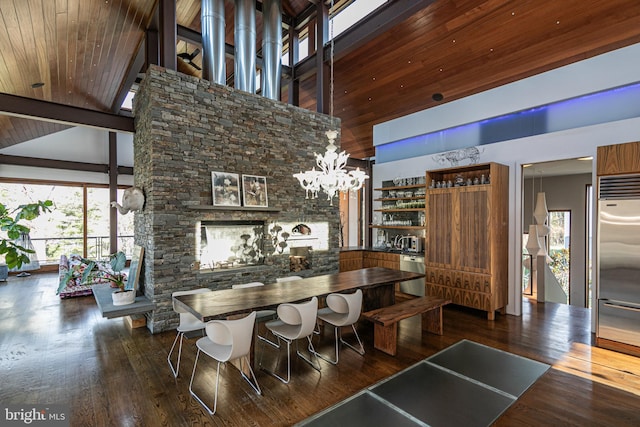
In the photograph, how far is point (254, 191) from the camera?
525 centimetres

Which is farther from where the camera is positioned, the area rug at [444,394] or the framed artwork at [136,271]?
the framed artwork at [136,271]

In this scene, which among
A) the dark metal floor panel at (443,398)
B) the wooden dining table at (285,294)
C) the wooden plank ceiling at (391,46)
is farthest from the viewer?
the wooden plank ceiling at (391,46)

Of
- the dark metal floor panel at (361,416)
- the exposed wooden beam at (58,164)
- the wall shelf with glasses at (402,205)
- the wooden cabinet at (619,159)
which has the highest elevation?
the exposed wooden beam at (58,164)

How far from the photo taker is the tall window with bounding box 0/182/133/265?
8638 millimetres

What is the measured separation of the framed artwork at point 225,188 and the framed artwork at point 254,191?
0.42 ft

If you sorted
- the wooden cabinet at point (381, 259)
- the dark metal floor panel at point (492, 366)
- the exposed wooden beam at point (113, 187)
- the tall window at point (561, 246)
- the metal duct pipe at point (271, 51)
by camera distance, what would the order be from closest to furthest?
the dark metal floor panel at point (492, 366) → the metal duct pipe at point (271, 51) → the wooden cabinet at point (381, 259) → the tall window at point (561, 246) → the exposed wooden beam at point (113, 187)

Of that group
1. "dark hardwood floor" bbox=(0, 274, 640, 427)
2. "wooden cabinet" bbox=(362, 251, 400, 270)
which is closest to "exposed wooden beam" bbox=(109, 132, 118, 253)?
"dark hardwood floor" bbox=(0, 274, 640, 427)

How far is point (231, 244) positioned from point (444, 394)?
12.2 ft

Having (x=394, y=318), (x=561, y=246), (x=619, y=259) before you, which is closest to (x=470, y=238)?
(x=619, y=259)

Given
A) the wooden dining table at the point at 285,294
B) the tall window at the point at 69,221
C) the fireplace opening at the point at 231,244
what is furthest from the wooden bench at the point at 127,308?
the tall window at the point at 69,221

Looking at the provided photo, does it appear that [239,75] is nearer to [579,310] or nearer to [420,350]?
[420,350]

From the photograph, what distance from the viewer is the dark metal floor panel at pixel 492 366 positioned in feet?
9.97

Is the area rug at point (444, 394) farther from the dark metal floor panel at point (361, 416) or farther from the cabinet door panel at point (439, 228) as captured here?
the cabinet door panel at point (439, 228)

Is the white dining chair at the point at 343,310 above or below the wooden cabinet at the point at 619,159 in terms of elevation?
below
